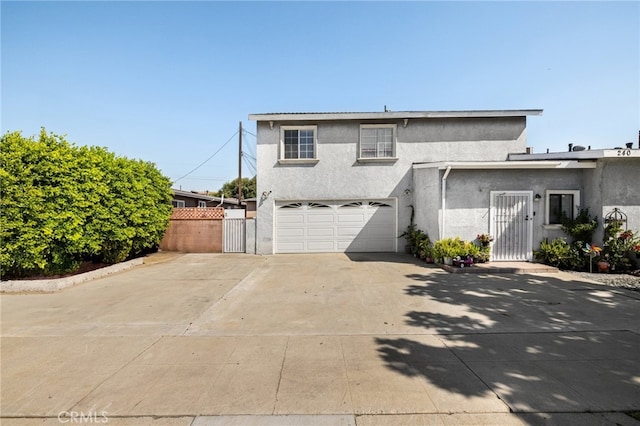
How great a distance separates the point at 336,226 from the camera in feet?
40.2

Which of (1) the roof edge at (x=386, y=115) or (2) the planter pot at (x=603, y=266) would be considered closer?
(2) the planter pot at (x=603, y=266)

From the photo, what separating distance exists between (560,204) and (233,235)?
38.0 ft

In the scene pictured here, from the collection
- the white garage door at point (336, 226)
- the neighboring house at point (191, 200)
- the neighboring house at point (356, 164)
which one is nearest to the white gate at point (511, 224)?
the neighboring house at point (356, 164)

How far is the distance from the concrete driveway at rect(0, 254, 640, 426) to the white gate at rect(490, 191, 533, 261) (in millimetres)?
2324

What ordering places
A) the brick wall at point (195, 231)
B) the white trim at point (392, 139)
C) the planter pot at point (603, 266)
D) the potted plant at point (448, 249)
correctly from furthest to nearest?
1. the brick wall at point (195, 231)
2. the white trim at point (392, 139)
3. the potted plant at point (448, 249)
4. the planter pot at point (603, 266)

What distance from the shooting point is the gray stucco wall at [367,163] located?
11906mm

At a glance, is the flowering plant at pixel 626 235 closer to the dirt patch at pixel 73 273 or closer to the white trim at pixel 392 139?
the white trim at pixel 392 139

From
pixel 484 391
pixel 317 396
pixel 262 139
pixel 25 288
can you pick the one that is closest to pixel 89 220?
pixel 25 288

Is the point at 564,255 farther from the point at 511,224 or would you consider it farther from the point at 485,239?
the point at 485,239

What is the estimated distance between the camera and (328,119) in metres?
11.9

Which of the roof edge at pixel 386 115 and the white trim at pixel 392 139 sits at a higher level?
the roof edge at pixel 386 115

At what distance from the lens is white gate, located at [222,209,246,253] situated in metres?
12.6

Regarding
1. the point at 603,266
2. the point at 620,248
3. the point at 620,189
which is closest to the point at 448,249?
the point at 603,266

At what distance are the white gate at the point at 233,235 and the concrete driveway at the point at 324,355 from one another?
5580 millimetres
